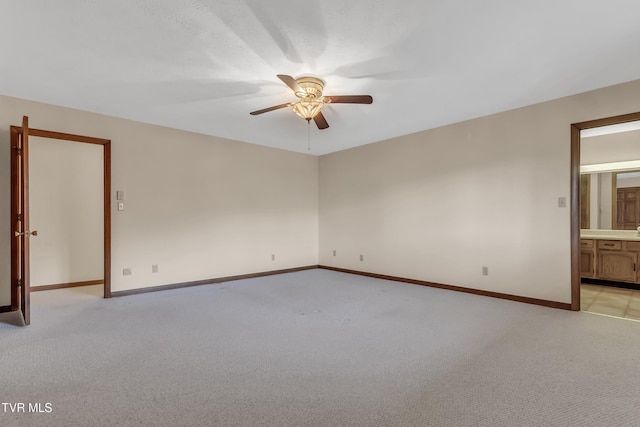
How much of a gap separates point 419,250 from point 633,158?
3.45m

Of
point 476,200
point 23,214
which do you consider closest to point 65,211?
point 23,214

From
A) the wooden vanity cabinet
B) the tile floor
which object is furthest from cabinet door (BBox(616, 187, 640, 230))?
the tile floor

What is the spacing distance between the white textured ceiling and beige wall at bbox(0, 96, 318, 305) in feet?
1.62

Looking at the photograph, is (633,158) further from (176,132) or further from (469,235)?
(176,132)

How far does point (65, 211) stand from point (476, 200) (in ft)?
20.2

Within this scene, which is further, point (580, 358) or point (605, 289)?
point (605, 289)

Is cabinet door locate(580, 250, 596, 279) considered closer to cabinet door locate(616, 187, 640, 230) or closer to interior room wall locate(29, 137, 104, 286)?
cabinet door locate(616, 187, 640, 230)

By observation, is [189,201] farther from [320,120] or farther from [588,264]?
[588,264]

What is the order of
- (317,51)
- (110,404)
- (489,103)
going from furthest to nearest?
1. (489,103)
2. (317,51)
3. (110,404)

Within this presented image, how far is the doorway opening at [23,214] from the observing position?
2.91 meters

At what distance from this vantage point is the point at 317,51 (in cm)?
242

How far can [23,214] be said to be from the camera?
9.50ft

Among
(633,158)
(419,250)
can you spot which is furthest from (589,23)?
(633,158)

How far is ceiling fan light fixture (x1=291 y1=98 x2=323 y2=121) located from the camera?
293cm
